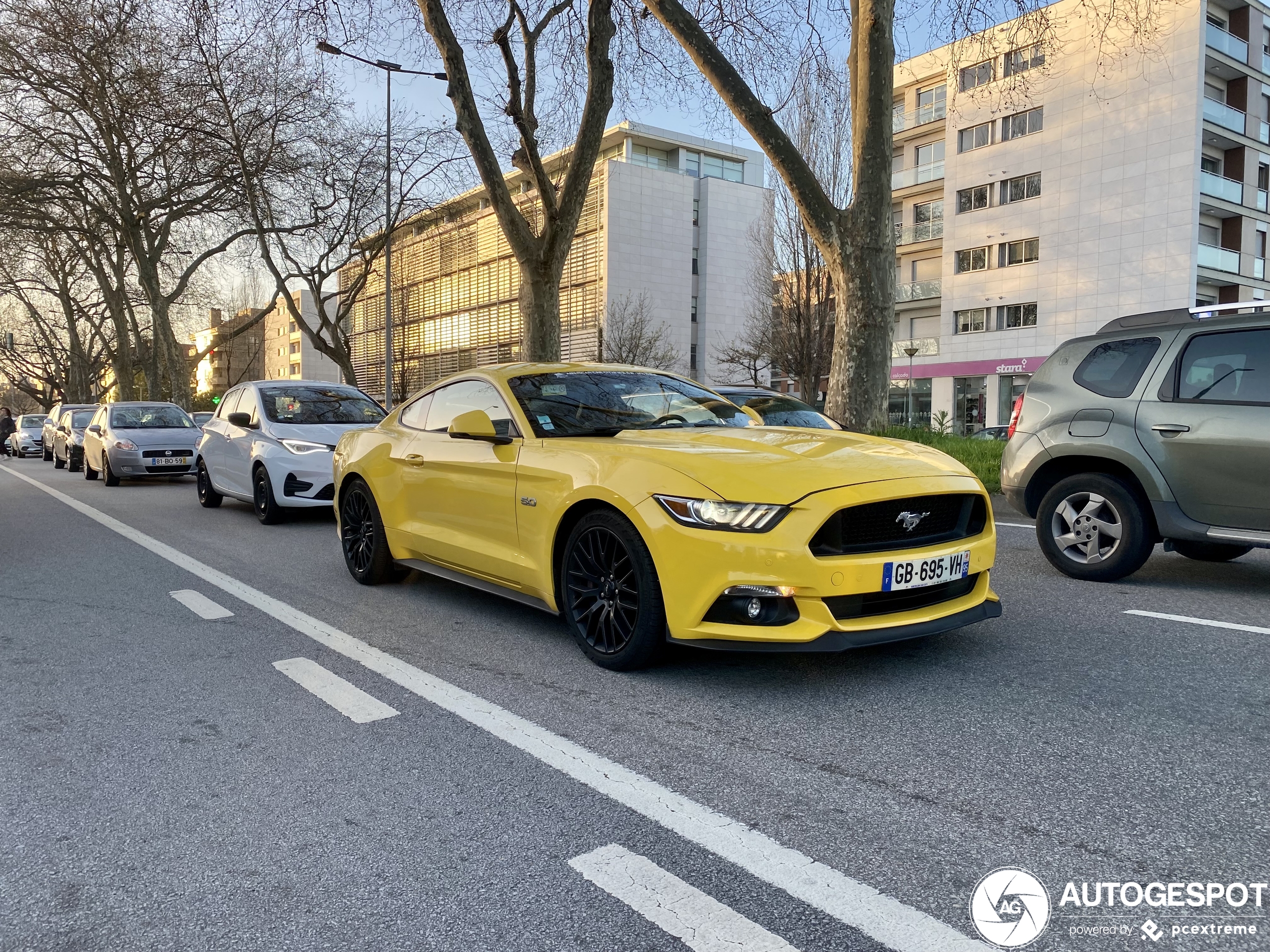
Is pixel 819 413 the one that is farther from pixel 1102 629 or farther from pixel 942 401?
pixel 942 401

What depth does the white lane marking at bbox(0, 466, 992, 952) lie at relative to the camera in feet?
7.11

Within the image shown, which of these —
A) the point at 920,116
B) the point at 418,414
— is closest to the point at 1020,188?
the point at 920,116

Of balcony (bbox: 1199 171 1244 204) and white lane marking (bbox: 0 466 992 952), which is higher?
balcony (bbox: 1199 171 1244 204)

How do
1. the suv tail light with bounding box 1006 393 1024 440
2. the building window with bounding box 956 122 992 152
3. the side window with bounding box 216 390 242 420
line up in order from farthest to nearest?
1. the building window with bounding box 956 122 992 152
2. the side window with bounding box 216 390 242 420
3. the suv tail light with bounding box 1006 393 1024 440

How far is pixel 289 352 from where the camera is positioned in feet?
409

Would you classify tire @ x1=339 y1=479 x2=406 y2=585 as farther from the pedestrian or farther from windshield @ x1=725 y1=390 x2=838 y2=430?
the pedestrian

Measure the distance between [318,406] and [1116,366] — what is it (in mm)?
8216

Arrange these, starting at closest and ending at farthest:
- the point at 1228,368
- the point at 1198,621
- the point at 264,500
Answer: the point at 1198,621 → the point at 1228,368 → the point at 264,500

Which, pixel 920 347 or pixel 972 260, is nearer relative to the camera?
pixel 972 260

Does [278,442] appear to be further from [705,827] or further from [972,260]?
[972,260]

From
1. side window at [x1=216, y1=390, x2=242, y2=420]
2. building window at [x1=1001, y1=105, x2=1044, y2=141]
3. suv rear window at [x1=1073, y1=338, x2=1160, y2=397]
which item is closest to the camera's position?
suv rear window at [x1=1073, y1=338, x2=1160, y2=397]

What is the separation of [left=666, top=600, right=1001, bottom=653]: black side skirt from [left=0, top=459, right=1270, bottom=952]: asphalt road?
24 cm

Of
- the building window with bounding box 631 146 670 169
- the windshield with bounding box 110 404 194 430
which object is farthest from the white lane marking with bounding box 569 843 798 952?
the building window with bounding box 631 146 670 169

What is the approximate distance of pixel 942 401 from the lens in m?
41.7
